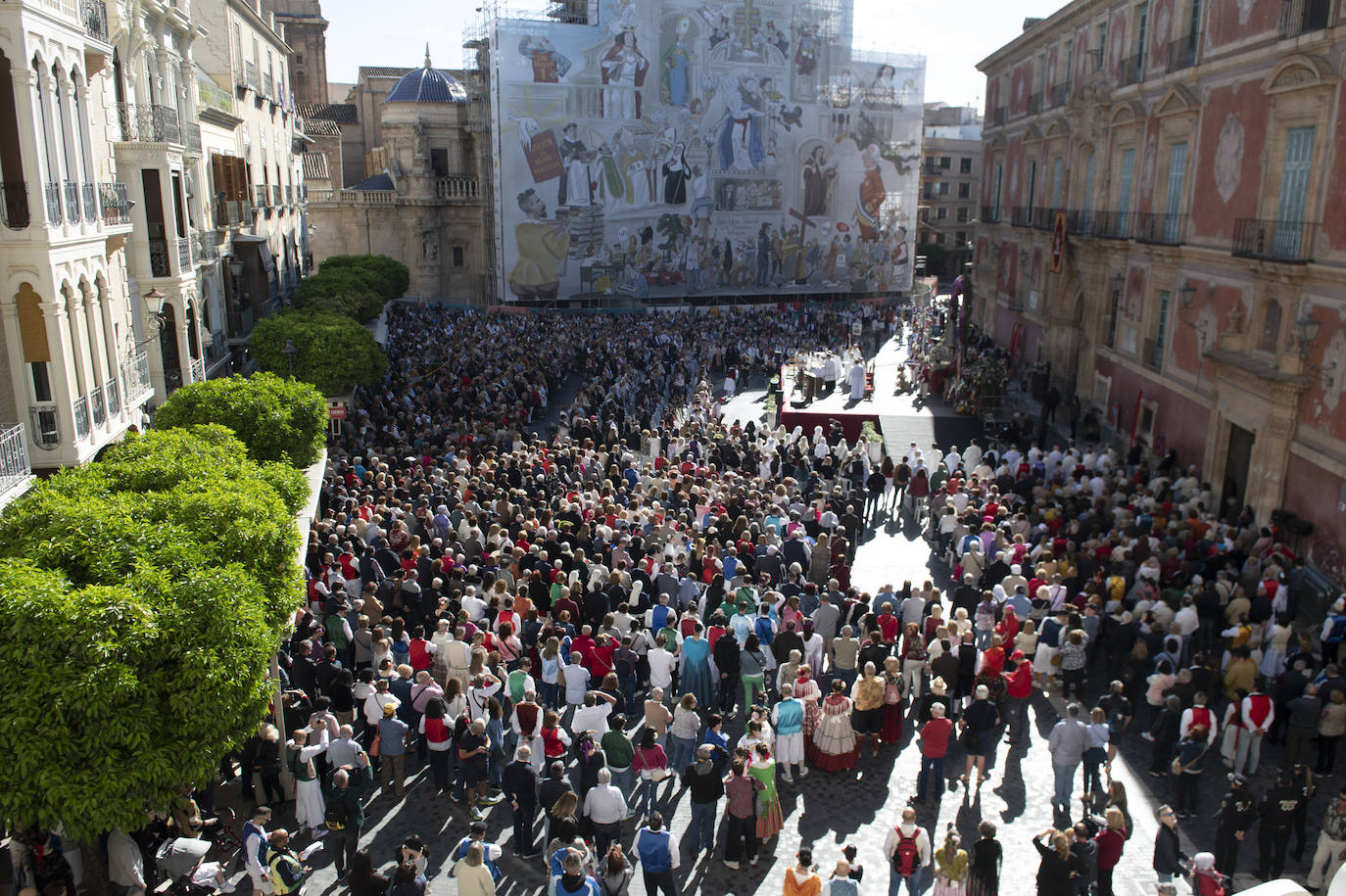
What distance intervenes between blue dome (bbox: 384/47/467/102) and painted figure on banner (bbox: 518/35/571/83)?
748 cm

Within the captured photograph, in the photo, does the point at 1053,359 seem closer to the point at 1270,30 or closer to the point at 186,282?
the point at 1270,30

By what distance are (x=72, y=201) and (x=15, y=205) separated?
1.23 metres

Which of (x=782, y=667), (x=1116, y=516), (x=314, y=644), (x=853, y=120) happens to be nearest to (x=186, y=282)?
(x=314, y=644)

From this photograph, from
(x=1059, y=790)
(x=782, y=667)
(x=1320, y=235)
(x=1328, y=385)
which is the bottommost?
(x=1059, y=790)

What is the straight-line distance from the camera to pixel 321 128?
5216cm

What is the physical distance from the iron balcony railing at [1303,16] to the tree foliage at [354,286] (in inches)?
848

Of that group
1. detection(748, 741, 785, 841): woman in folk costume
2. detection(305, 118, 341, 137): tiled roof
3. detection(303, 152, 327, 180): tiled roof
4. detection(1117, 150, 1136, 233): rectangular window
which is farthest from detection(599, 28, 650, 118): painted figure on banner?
detection(748, 741, 785, 841): woman in folk costume

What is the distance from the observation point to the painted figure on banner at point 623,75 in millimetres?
44406

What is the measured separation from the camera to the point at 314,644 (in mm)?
11062

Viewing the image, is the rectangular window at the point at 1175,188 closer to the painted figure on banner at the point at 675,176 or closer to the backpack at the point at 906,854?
the backpack at the point at 906,854

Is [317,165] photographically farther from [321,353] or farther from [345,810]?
[345,810]

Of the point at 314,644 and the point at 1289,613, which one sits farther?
the point at 1289,613

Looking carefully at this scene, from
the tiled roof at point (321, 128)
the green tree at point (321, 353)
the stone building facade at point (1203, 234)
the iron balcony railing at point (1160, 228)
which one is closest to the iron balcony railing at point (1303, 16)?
the stone building facade at point (1203, 234)

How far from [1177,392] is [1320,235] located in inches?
223
